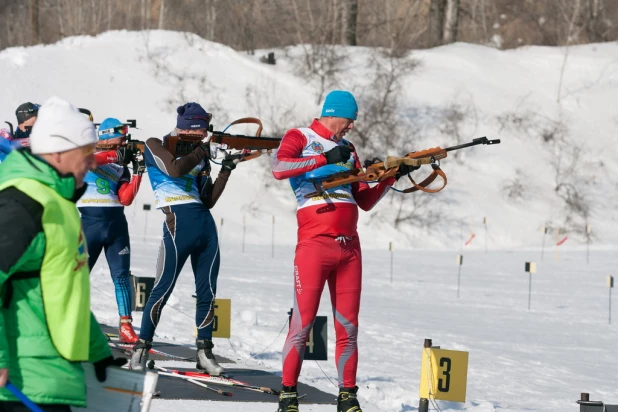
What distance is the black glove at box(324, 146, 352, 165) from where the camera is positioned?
233 inches

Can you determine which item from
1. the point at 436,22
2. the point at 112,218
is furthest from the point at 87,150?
the point at 436,22

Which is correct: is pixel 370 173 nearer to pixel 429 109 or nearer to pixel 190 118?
pixel 190 118

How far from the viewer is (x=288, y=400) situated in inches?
237

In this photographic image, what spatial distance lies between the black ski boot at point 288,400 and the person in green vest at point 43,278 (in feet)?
8.88

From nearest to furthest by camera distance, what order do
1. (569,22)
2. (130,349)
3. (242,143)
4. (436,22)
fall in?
(242,143) < (130,349) < (569,22) < (436,22)

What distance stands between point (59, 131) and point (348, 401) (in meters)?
3.13

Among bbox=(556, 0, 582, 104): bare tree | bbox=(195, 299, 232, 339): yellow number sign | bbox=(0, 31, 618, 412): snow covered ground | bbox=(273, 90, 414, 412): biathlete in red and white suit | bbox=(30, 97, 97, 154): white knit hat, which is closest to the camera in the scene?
bbox=(30, 97, 97, 154): white knit hat

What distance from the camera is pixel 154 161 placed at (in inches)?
285

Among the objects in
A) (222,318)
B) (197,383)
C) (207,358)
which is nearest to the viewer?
(197,383)

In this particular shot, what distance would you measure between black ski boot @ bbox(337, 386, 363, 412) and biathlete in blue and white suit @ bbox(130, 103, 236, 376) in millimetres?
1573

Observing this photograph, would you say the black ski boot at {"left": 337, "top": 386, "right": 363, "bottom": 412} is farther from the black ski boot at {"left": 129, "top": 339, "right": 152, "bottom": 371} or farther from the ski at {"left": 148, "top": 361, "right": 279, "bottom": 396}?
the black ski boot at {"left": 129, "top": 339, "right": 152, "bottom": 371}

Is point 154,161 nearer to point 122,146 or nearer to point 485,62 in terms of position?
point 122,146

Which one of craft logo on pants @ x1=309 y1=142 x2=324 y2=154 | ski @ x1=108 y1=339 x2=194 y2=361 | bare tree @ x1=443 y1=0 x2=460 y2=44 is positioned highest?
bare tree @ x1=443 y1=0 x2=460 y2=44

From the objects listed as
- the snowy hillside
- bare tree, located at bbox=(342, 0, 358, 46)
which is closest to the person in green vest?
the snowy hillside
